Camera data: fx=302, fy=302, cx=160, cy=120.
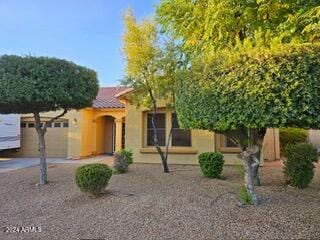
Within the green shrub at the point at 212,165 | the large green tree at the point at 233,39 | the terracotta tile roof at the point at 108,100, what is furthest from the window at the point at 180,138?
the large green tree at the point at 233,39

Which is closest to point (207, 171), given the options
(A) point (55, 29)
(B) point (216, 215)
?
(B) point (216, 215)

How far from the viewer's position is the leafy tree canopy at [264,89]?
205 inches

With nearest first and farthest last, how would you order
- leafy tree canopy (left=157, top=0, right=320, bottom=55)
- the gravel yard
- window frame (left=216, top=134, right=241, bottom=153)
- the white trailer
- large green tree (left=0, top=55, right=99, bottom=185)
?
1. the gravel yard
2. leafy tree canopy (left=157, top=0, right=320, bottom=55)
3. large green tree (left=0, top=55, right=99, bottom=185)
4. window frame (left=216, top=134, right=241, bottom=153)
5. the white trailer

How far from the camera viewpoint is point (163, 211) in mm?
6637

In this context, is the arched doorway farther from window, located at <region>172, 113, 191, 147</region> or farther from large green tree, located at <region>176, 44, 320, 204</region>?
large green tree, located at <region>176, 44, 320, 204</region>

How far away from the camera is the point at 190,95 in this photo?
257 inches

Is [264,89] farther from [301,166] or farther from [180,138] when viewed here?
[180,138]

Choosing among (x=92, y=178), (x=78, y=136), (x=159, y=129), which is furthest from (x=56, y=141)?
(x=92, y=178)

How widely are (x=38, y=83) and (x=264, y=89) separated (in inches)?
262

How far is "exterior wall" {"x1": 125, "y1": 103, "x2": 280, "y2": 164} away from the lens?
590 inches

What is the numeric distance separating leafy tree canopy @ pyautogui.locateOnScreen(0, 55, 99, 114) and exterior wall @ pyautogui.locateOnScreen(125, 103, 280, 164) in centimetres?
542

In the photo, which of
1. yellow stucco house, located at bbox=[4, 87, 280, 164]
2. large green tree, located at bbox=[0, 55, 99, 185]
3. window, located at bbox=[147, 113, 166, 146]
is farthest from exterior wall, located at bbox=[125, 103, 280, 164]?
large green tree, located at bbox=[0, 55, 99, 185]

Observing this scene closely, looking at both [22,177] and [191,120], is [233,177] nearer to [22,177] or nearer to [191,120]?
[191,120]

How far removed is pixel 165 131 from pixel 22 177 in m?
7.00
